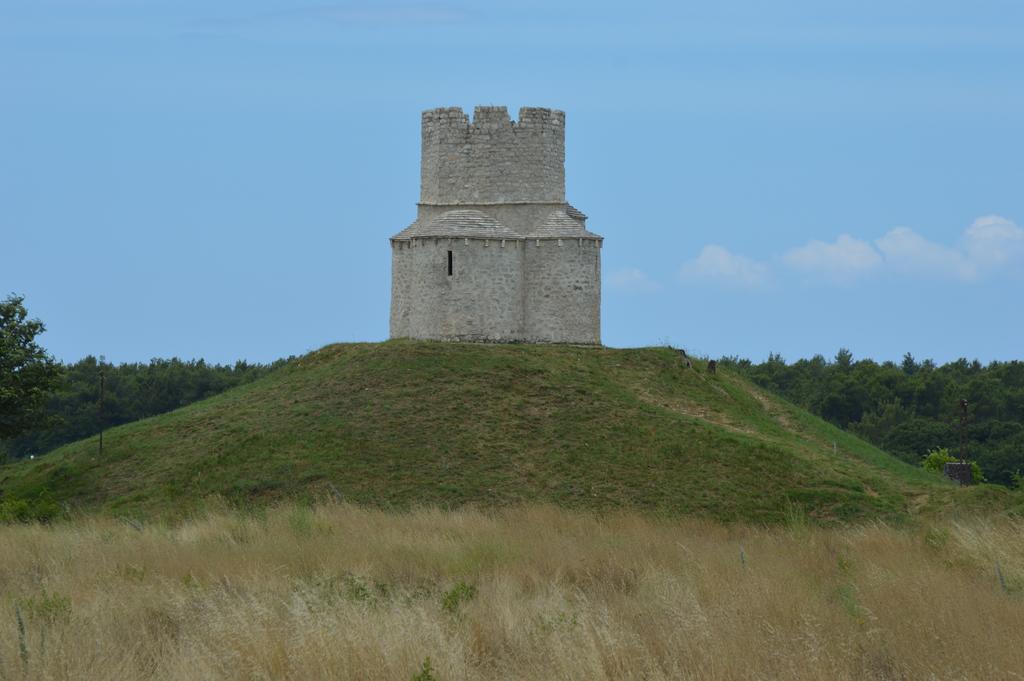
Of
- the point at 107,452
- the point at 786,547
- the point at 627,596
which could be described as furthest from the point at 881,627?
the point at 107,452

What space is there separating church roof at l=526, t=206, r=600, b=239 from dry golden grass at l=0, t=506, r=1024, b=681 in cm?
1984

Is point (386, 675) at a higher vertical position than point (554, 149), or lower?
lower

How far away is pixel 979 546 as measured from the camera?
19.4 m

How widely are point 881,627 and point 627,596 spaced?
3.50 meters

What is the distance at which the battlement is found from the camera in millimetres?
41812

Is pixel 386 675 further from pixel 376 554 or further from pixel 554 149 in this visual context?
pixel 554 149

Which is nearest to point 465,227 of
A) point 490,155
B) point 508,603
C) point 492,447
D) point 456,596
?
point 490,155

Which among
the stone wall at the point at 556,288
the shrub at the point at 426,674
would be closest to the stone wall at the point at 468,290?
the stone wall at the point at 556,288

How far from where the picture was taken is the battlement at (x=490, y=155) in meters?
41.8

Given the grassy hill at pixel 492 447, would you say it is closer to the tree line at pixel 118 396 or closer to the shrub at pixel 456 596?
the shrub at pixel 456 596

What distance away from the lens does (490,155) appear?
41906mm

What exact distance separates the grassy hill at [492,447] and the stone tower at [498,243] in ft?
4.50

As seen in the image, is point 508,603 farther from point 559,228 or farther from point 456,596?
point 559,228

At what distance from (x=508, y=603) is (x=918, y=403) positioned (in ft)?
178
